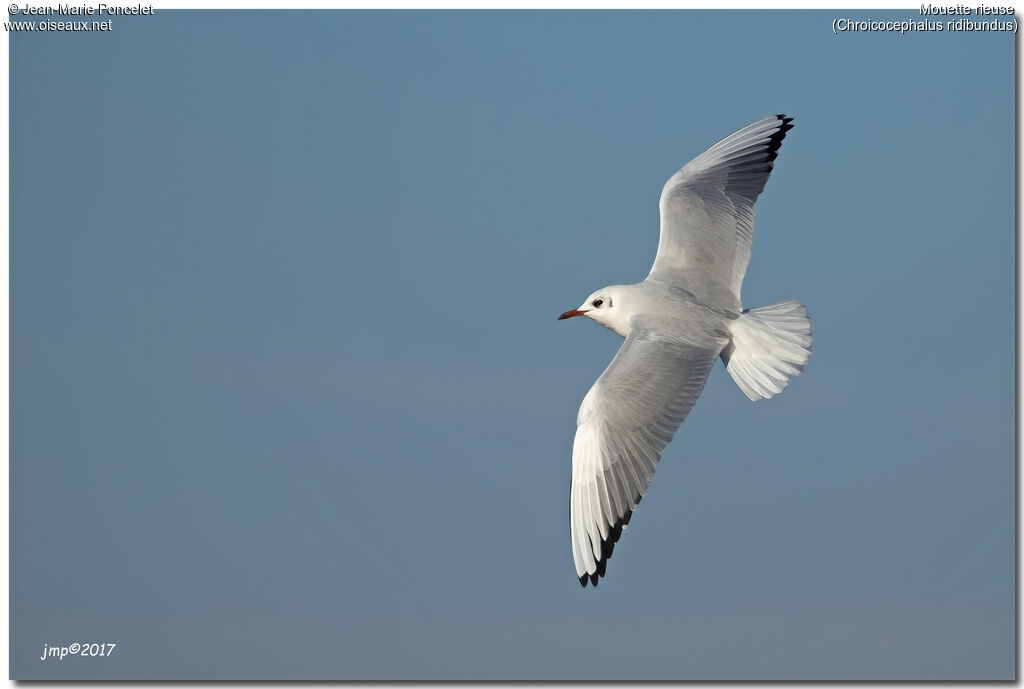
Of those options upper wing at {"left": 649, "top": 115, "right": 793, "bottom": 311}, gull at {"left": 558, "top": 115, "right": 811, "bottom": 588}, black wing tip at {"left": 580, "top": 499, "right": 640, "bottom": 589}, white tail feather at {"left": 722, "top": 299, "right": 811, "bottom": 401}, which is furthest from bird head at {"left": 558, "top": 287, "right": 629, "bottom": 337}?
black wing tip at {"left": 580, "top": 499, "right": 640, "bottom": 589}

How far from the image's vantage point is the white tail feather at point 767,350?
23.1 feet

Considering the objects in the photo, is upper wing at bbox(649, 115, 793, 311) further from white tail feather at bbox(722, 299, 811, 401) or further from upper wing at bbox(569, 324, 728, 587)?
upper wing at bbox(569, 324, 728, 587)

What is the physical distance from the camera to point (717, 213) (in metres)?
7.87

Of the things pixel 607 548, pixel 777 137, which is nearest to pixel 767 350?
pixel 607 548

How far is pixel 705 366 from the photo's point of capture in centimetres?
687

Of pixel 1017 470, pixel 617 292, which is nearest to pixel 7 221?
pixel 617 292

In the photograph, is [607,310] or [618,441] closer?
[618,441]

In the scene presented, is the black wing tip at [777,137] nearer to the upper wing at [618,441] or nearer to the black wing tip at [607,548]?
the upper wing at [618,441]

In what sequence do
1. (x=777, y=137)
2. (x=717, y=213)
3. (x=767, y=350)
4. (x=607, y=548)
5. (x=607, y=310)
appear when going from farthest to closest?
1. (x=777, y=137)
2. (x=717, y=213)
3. (x=607, y=310)
4. (x=767, y=350)
5. (x=607, y=548)

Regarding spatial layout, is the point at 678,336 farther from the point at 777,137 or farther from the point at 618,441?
the point at 777,137

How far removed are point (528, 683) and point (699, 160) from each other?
10.8 ft

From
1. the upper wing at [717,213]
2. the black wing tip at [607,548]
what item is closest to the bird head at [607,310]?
the upper wing at [717,213]

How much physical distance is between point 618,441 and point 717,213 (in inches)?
76.1


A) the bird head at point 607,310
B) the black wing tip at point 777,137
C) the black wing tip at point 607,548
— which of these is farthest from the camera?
the black wing tip at point 777,137
